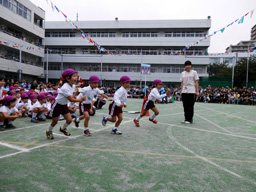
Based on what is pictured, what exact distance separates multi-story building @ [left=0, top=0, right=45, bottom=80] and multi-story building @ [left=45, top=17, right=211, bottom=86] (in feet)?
18.0

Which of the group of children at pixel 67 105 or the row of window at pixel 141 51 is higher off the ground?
the row of window at pixel 141 51

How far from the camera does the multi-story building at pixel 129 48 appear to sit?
40875mm

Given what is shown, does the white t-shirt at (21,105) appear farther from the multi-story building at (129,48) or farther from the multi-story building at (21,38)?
the multi-story building at (129,48)

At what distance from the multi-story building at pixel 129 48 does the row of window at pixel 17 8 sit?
9634mm

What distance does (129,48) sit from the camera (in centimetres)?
4338

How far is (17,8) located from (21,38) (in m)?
4.47

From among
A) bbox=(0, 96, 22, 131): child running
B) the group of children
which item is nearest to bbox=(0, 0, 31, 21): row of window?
the group of children

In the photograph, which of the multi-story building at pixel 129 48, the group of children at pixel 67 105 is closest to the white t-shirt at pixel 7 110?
the group of children at pixel 67 105

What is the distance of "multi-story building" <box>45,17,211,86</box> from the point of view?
40875 mm

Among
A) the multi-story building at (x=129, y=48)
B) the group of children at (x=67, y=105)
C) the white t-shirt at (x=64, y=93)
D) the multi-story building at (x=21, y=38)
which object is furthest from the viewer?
the multi-story building at (x=129, y=48)

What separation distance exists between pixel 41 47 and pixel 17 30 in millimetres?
5240

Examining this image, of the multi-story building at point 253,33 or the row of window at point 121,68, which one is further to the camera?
the multi-story building at point 253,33

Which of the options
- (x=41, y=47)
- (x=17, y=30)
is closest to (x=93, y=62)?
(x=41, y=47)

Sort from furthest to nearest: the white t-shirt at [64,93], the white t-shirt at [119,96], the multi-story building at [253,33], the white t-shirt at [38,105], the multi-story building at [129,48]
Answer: the multi-story building at [253,33] < the multi-story building at [129,48] < the white t-shirt at [38,105] < the white t-shirt at [119,96] < the white t-shirt at [64,93]
